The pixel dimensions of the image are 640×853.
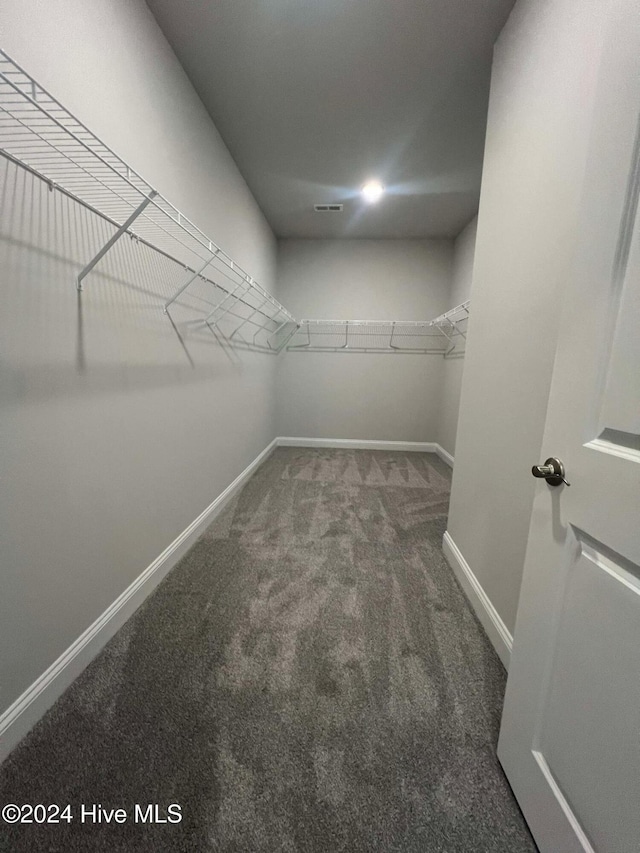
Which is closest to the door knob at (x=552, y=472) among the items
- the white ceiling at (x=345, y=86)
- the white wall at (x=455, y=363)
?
the white ceiling at (x=345, y=86)

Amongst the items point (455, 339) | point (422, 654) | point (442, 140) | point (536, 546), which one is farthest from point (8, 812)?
point (455, 339)

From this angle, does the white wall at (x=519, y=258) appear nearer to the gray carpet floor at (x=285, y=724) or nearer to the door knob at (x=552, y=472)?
the door knob at (x=552, y=472)

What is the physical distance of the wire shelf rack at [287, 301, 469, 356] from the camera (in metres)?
3.98

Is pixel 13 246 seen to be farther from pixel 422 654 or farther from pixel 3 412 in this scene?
pixel 422 654

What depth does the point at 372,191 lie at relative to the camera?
274 centimetres

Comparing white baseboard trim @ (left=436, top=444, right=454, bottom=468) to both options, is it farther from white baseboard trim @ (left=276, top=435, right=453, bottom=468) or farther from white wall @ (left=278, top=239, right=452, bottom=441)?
white wall @ (left=278, top=239, right=452, bottom=441)

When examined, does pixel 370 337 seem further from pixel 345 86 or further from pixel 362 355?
pixel 345 86

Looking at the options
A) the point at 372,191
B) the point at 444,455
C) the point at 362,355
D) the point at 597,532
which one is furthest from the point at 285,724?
the point at 362,355

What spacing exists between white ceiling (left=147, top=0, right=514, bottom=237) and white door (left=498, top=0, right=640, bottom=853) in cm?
127

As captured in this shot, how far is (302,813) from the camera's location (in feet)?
2.67

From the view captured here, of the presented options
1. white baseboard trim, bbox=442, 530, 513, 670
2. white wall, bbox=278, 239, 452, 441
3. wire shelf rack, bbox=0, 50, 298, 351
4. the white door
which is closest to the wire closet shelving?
wire shelf rack, bbox=0, 50, 298, 351

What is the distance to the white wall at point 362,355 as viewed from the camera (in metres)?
3.86

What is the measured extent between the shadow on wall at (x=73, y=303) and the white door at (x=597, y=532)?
1425 millimetres

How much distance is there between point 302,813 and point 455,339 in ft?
12.7
